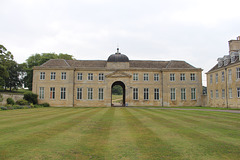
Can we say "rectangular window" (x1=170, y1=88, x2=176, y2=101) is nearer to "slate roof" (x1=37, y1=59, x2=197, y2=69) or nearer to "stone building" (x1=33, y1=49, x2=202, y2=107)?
"stone building" (x1=33, y1=49, x2=202, y2=107)

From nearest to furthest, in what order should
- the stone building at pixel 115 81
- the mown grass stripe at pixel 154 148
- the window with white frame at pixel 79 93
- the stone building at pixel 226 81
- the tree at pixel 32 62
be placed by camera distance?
the mown grass stripe at pixel 154 148
the stone building at pixel 226 81
the stone building at pixel 115 81
the window with white frame at pixel 79 93
the tree at pixel 32 62

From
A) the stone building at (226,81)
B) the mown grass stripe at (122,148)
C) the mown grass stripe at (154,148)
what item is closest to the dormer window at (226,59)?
the stone building at (226,81)

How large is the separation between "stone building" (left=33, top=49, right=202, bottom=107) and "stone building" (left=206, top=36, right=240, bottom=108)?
3.75 meters

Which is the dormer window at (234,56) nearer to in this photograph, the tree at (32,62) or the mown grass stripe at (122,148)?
the mown grass stripe at (122,148)

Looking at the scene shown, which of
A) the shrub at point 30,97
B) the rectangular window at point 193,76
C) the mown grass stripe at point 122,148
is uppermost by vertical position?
the rectangular window at point 193,76

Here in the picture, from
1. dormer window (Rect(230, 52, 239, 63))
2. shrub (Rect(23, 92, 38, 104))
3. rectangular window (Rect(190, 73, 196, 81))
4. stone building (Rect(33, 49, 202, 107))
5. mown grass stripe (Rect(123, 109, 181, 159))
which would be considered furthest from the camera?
rectangular window (Rect(190, 73, 196, 81))

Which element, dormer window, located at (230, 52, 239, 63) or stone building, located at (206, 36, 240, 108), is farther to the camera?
dormer window, located at (230, 52, 239, 63)

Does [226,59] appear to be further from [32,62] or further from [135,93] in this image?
[32,62]

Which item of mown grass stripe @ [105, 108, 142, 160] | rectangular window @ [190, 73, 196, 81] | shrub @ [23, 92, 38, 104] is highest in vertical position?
rectangular window @ [190, 73, 196, 81]

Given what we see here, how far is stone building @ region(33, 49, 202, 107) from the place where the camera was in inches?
1619

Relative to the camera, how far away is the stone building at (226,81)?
31.4 meters

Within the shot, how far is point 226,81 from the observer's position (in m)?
33.7

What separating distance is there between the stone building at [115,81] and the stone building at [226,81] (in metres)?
3.75

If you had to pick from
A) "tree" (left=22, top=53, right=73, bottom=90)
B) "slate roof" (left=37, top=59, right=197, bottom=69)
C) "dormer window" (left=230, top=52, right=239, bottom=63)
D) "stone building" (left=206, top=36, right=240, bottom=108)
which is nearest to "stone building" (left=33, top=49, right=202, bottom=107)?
"slate roof" (left=37, top=59, right=197, bottom=69)
